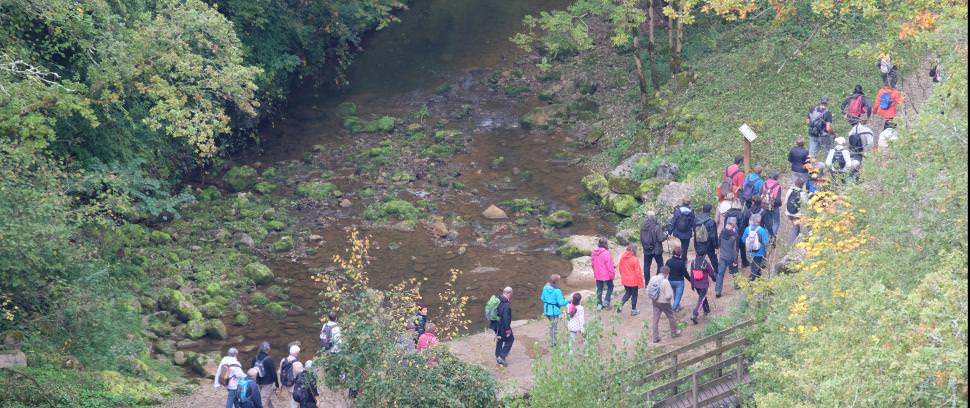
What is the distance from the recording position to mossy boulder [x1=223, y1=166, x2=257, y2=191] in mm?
26703

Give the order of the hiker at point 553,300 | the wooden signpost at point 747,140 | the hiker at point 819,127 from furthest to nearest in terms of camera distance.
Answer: the hiker at point 819,127 < the wooden signpost at point 747,140 < the hiker at point 553,300

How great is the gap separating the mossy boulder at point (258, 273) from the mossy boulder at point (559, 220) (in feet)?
21.7

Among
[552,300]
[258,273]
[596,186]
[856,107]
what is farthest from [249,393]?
[856,107]

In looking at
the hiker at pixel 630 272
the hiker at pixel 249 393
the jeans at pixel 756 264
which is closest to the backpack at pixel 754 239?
the jeans at pixel 756 264

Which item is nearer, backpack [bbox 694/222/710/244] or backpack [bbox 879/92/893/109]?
backpack [bbox 694/222/710/244]

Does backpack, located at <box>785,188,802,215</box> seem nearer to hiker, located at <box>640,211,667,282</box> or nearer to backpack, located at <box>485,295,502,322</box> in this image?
hiker, located at <box>640,211,667,282</box>

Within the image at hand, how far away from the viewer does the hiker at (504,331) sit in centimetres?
Result: 1583

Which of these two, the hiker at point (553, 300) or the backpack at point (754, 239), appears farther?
the backpack at point (754, 239)

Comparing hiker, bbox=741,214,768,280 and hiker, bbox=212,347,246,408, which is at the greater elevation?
hiker, bbox=741,214,768,280

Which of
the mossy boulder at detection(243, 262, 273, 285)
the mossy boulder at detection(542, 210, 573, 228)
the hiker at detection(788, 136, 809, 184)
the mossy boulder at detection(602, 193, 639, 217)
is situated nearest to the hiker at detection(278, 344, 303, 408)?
the mossy boulder at detection(243, 262, 273, 285)

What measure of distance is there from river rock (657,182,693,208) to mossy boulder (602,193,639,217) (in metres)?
1.17

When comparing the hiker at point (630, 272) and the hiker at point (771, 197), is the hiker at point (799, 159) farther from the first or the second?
the hiker at point (630, 272)

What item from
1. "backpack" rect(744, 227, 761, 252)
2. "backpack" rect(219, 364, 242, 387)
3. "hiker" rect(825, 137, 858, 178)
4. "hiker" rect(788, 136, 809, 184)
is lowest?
"backpack" rect(219, 364, 242, 387)

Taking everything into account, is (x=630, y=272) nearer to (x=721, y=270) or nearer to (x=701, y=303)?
(x=701, y=303)
